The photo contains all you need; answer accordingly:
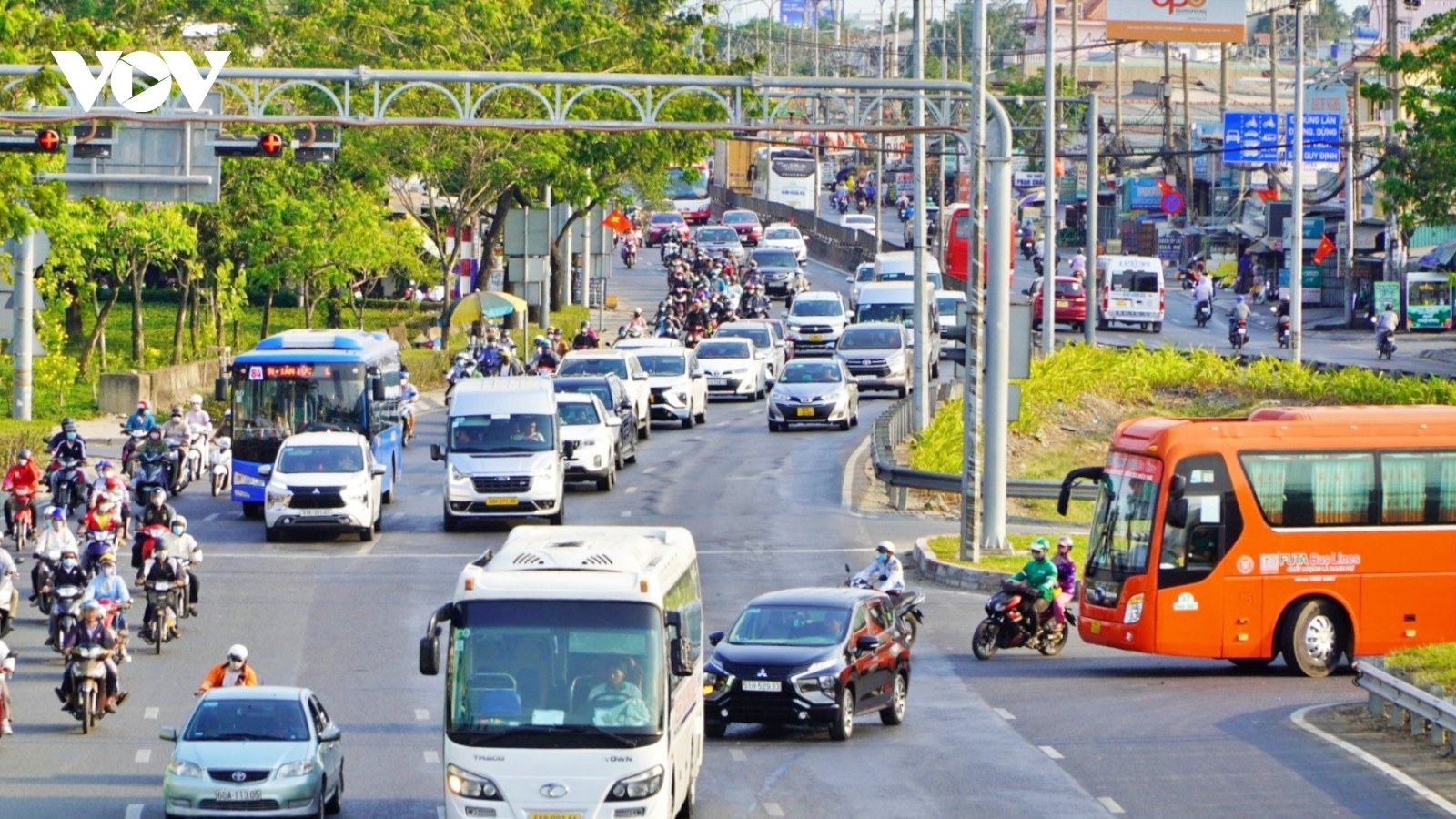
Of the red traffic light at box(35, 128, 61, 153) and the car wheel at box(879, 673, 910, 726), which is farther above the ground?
the red traffic light at box(35, 128, 61, 153)

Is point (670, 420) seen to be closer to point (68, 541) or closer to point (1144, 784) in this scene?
point (68, 541)

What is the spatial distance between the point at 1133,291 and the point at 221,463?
4312cm

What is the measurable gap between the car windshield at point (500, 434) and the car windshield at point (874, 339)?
21.3 metres

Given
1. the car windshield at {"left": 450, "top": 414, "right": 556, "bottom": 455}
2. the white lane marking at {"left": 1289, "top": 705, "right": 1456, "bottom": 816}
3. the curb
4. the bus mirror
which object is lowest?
the white lane marking at {"left": 1289, "top": 705, "right": 1456, "bottom": 816}

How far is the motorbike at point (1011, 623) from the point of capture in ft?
87.3

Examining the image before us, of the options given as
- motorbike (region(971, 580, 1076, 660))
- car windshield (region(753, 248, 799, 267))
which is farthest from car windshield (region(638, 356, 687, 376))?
car windshield (region(753, 248, 799, 267))

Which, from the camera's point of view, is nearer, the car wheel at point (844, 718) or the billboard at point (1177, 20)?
the car wheel at point (844, 718)

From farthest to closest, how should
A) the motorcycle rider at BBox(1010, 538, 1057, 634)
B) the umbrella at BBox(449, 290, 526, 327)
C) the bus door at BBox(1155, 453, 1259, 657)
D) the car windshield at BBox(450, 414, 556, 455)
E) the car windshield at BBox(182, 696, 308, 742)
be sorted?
the umbrella at BBox(449, 290, 526, 327) → the car windshield at BBox(450, 414, 556, 455) → the motorcycle rider at BBox(1010, 538, 1057, 634) → the bus door at BBox(1155, 453, 1259, 657) → the car windshield at BBox(182, 696, 308, 742)

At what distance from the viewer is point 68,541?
1116 inches

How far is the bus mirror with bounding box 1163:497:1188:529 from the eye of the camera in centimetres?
2545

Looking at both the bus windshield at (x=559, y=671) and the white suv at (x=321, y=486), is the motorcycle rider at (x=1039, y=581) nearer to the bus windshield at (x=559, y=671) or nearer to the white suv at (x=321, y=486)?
the bus windshield at (x=559, y=671)

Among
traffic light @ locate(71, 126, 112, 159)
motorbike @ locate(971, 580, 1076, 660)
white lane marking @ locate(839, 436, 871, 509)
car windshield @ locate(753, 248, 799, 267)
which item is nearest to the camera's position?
motorbike @ locate(971, 580, 1076, 660)

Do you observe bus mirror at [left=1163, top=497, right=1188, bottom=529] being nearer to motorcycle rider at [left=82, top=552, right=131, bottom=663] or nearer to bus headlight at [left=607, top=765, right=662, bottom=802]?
bus headlight at [left=607, top=765, right=662, bottom=802]
